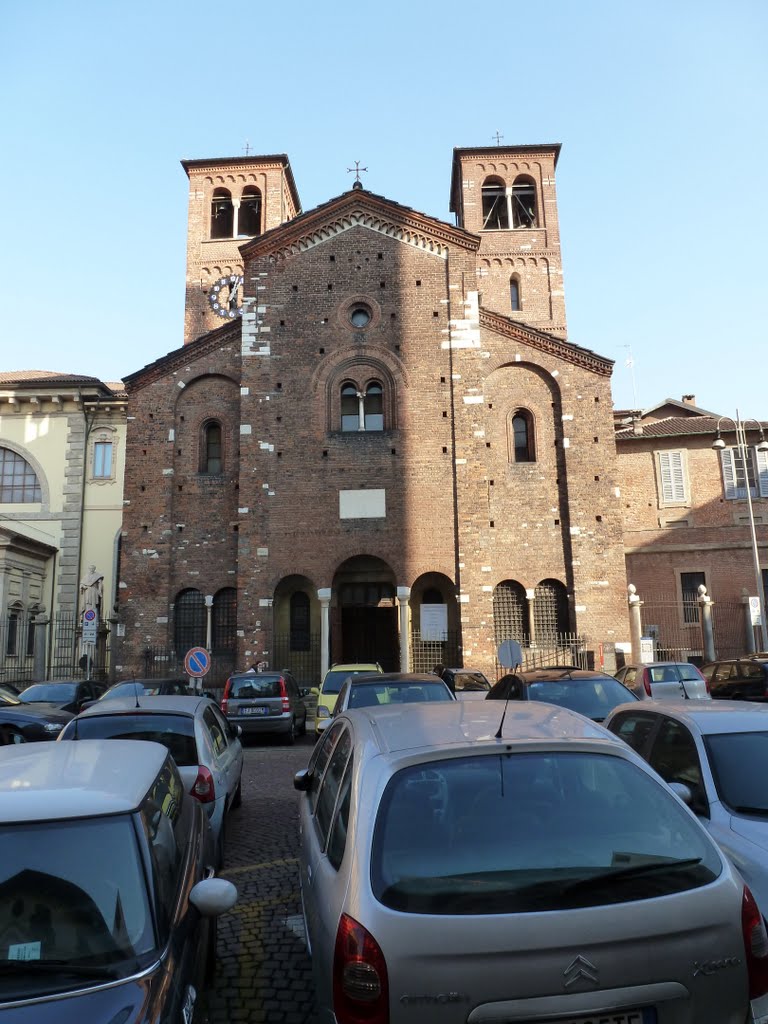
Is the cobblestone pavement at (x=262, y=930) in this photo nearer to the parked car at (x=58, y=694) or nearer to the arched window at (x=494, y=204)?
the parked car at (x=58, y=694)

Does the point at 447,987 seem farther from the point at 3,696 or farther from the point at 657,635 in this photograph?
the point at 657,635

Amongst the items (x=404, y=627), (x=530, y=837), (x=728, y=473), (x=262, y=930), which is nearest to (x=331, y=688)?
(x=404, y=627)

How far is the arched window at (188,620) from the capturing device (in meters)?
24.3

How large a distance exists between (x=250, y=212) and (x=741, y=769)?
132ft

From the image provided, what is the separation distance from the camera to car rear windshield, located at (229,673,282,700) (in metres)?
15.7

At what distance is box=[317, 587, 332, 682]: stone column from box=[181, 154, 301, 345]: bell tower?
19616mm

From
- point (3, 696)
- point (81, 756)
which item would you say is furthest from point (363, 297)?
point (81, 756)

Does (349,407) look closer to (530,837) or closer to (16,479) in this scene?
(16,479)

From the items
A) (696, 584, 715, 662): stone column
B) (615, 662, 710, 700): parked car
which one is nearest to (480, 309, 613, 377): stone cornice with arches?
(696, 584, 715, 662): stone column

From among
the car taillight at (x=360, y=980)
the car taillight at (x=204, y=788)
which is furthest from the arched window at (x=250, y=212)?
the car taillight at (x=360, y=980)

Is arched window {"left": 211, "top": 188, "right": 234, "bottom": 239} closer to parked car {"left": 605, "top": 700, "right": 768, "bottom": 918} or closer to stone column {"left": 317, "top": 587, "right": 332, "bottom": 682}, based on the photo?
stone column {"left": 317, "top": 587, "right": 332, "bottom": 682}

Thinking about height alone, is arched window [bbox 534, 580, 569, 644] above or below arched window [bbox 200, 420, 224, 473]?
below

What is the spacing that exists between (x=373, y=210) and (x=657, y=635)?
18.2m

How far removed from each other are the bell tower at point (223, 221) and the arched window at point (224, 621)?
58.9ft
